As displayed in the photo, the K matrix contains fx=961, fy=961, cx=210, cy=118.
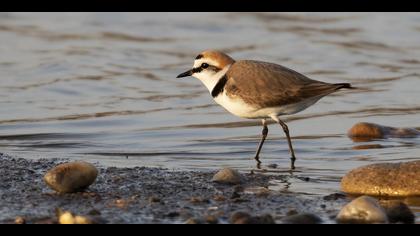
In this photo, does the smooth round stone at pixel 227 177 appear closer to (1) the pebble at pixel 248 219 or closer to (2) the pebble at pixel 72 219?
(1) the pebble at pixel 248 219

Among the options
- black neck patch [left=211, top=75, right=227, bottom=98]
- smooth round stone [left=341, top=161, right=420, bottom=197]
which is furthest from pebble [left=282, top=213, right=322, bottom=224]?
black neck patch [left=211, top=75, right=227, bottom=98]

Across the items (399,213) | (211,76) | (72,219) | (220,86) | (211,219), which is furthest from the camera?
(211,76)

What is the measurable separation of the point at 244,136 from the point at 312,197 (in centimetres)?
315

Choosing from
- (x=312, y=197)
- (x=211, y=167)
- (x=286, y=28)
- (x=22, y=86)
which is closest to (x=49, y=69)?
(x=22, y=86)

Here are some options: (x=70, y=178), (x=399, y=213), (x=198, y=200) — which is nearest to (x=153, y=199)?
(x=198, y=200)

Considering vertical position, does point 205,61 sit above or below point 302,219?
above

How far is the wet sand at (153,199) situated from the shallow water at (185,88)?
0.52 metres

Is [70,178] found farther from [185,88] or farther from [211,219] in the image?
[185,88]

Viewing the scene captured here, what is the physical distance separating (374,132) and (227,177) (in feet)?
9.41

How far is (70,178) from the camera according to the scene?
7289 millimetres

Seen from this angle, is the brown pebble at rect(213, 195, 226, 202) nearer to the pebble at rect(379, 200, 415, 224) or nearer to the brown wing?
the pebble at rect(379, 200, 415, 224)

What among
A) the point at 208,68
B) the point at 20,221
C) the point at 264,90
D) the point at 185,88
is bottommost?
the point at 20,221

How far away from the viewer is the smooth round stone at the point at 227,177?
794cm

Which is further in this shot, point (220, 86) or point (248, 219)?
point (220, 86)
